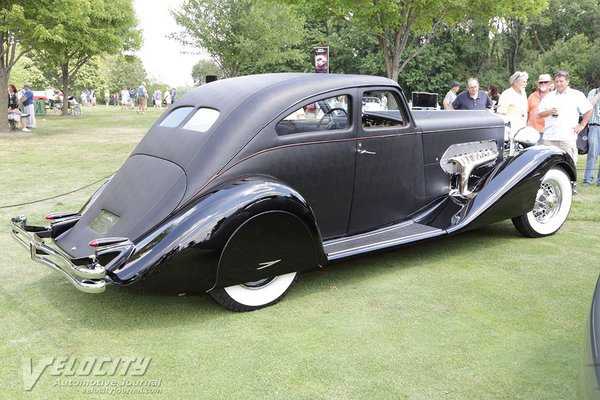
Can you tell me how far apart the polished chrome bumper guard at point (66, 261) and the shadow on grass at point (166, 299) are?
9.6 inches

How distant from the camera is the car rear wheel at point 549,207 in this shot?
18.2 ft

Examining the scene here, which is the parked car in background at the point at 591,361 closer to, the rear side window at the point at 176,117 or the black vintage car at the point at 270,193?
the black vintage car at the point at 270,193

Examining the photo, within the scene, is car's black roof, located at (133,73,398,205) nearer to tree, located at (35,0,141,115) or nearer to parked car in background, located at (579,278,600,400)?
parked car in background, located at (579,278,600,400)

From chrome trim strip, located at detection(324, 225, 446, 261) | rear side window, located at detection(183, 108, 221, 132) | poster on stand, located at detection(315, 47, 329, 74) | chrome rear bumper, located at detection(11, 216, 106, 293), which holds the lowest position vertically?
chrome trim strip, located at detection(324, 225, 446, 261)

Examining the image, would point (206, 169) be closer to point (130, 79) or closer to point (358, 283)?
point (358, 283)

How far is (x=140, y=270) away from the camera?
3.33 meters

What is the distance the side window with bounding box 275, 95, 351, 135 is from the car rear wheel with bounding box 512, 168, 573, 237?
233 centimetres

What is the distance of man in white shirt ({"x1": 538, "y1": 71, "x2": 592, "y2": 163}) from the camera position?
7609mm

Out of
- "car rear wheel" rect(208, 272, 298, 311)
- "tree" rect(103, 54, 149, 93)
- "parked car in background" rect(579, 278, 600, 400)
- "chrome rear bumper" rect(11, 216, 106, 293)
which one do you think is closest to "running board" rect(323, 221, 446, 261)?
"car rear wheel" rect(208, 272, 298, 311)

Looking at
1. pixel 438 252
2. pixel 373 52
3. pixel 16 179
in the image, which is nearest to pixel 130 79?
pixel 373 52

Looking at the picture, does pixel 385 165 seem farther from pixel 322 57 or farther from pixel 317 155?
pixel 322 57

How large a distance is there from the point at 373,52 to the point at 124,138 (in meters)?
30.6

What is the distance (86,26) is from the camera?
2220 cm

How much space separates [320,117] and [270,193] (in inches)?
43.2
